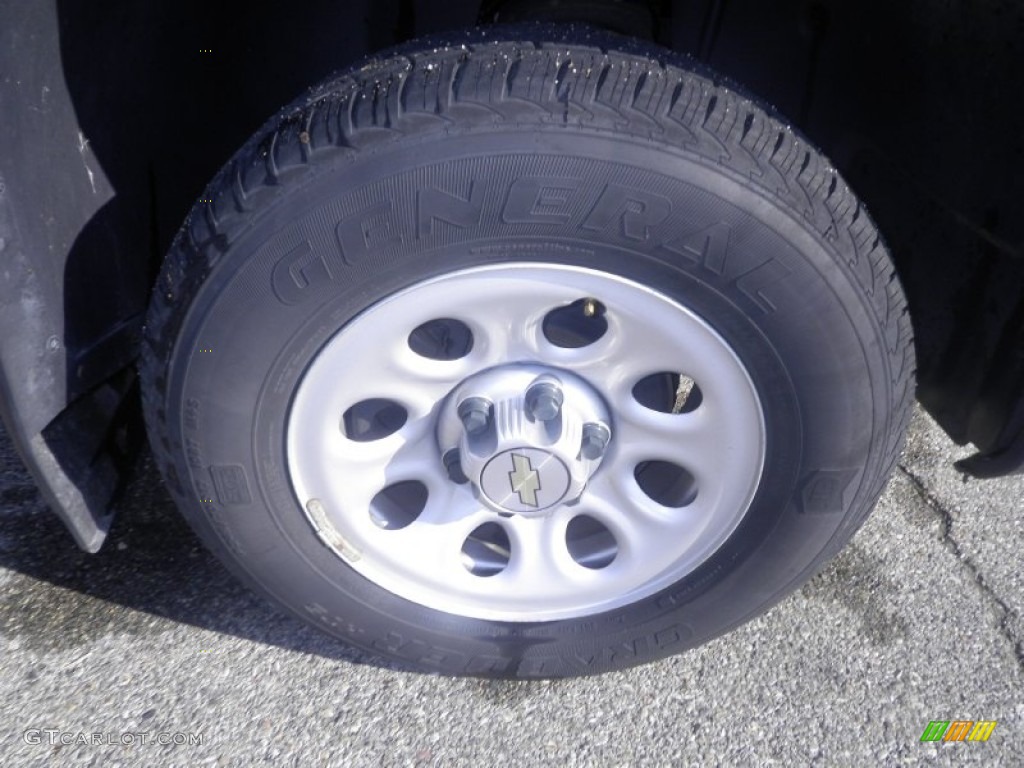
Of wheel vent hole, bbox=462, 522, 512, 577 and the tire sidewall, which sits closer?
the tire sidewall

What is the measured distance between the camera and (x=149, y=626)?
2.10 meters

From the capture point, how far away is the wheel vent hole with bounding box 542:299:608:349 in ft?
5.96

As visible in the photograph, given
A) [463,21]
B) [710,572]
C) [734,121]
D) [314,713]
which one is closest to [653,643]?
[710,572]

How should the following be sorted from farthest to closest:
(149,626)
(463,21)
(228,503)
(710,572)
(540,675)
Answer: (463,21) < (149,626) < (540,675) < (710,572) < (228,503)

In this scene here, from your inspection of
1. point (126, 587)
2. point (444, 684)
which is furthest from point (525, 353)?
point (126, 587)

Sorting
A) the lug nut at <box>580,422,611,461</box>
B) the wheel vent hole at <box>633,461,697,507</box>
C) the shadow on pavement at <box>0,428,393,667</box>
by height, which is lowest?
the shadow on pavement at <box>0,428,393,667</box>

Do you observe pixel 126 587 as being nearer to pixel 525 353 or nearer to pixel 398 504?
pixel 398 504

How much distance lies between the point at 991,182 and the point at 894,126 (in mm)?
→ 274

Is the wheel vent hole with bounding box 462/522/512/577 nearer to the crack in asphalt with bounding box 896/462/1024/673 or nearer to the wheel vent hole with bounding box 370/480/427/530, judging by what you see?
→ the wheel vent hole with bounding box 370/480/427/530

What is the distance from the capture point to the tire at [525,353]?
1.48 metres

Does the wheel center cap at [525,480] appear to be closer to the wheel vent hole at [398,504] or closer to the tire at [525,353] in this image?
the tire at [525,353]

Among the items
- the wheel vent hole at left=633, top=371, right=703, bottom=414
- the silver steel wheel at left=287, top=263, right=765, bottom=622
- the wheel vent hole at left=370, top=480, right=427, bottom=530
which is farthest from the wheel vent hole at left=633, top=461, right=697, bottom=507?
the wheel vent hole at left=370, top=480, right=427, bottom=530

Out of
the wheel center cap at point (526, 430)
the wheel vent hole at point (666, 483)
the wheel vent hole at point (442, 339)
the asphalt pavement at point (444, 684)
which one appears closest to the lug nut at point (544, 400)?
the wheel center cap at point (526, 430)

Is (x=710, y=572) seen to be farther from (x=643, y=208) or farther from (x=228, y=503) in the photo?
(x=228, y=503)
